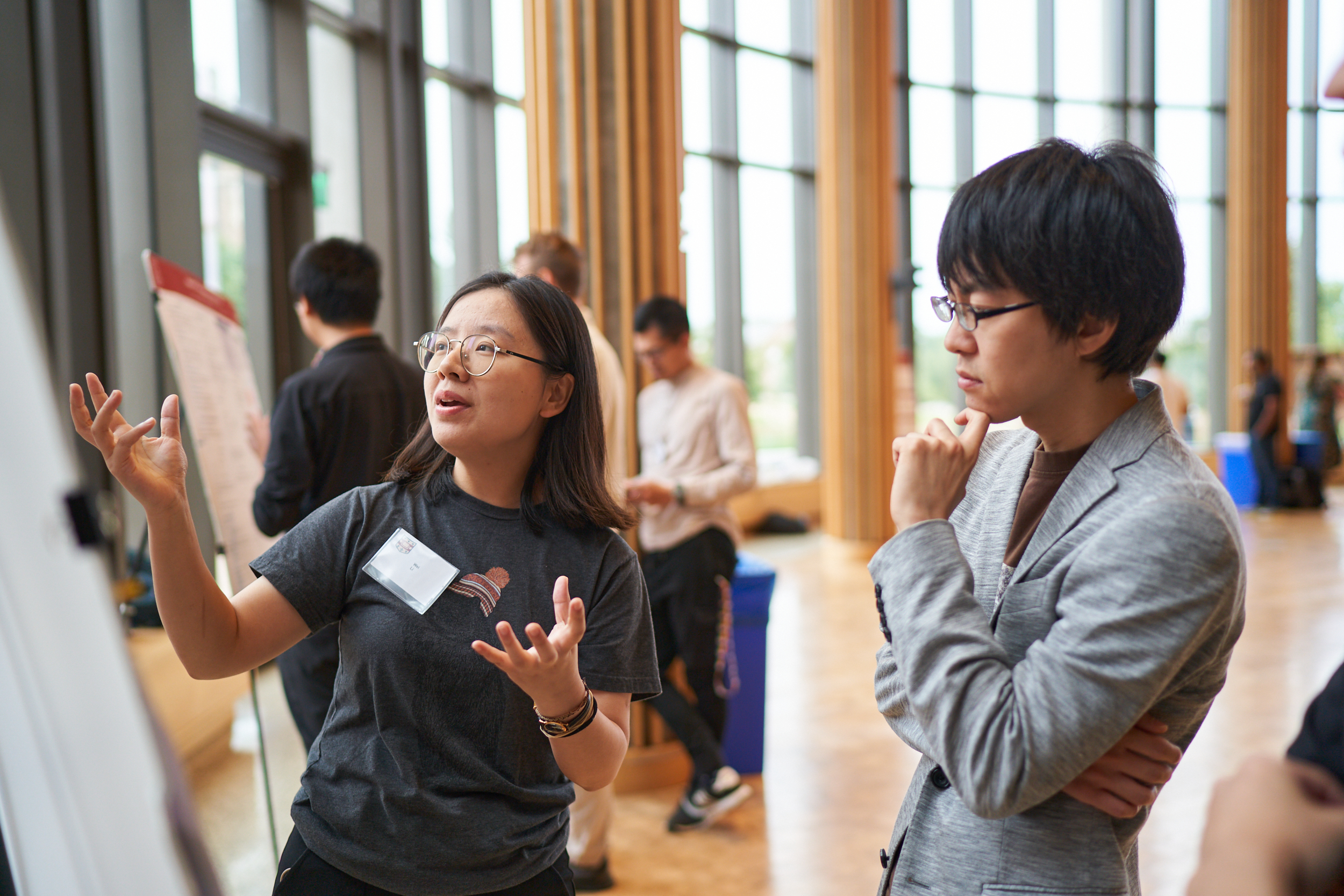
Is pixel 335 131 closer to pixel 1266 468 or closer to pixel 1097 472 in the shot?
pixel 1097 472

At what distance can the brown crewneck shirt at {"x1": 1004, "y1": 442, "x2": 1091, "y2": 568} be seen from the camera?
1.14 m

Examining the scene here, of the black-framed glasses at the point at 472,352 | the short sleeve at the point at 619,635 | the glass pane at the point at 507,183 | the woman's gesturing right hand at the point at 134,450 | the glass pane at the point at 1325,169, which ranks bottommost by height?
the short sleeve at the point at 619,635

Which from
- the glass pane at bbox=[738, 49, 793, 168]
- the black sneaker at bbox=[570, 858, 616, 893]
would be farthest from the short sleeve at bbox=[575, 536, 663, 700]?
the glass pane at bbox=[738, 49, 793, 168]

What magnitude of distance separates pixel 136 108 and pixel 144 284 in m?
0.62

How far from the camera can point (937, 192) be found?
10969mm

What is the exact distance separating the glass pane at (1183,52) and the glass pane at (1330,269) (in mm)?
2489

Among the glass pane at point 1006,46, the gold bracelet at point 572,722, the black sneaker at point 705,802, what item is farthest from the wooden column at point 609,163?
the glass pane at point 1006,46

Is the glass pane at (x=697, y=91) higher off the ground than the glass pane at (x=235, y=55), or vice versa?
the glass pane at (x=697, y=91)

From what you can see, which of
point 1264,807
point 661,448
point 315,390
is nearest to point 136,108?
point 315,390

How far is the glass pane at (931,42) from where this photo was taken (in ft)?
35.5

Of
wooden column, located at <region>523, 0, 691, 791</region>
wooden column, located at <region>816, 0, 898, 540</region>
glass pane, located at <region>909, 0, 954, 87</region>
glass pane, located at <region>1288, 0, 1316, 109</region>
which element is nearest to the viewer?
wooden column, located at <region>523, 0, 691, 791</region>

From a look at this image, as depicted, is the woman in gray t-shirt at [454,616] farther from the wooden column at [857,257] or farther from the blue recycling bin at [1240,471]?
the blue recycling bin at [1240,471]

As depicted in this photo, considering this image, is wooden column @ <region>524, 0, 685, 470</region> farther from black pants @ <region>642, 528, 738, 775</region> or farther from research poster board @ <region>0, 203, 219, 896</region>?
research poster board @ <region>0, 203, 219, 896</region>

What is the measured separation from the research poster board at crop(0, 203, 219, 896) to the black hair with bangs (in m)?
0.86
